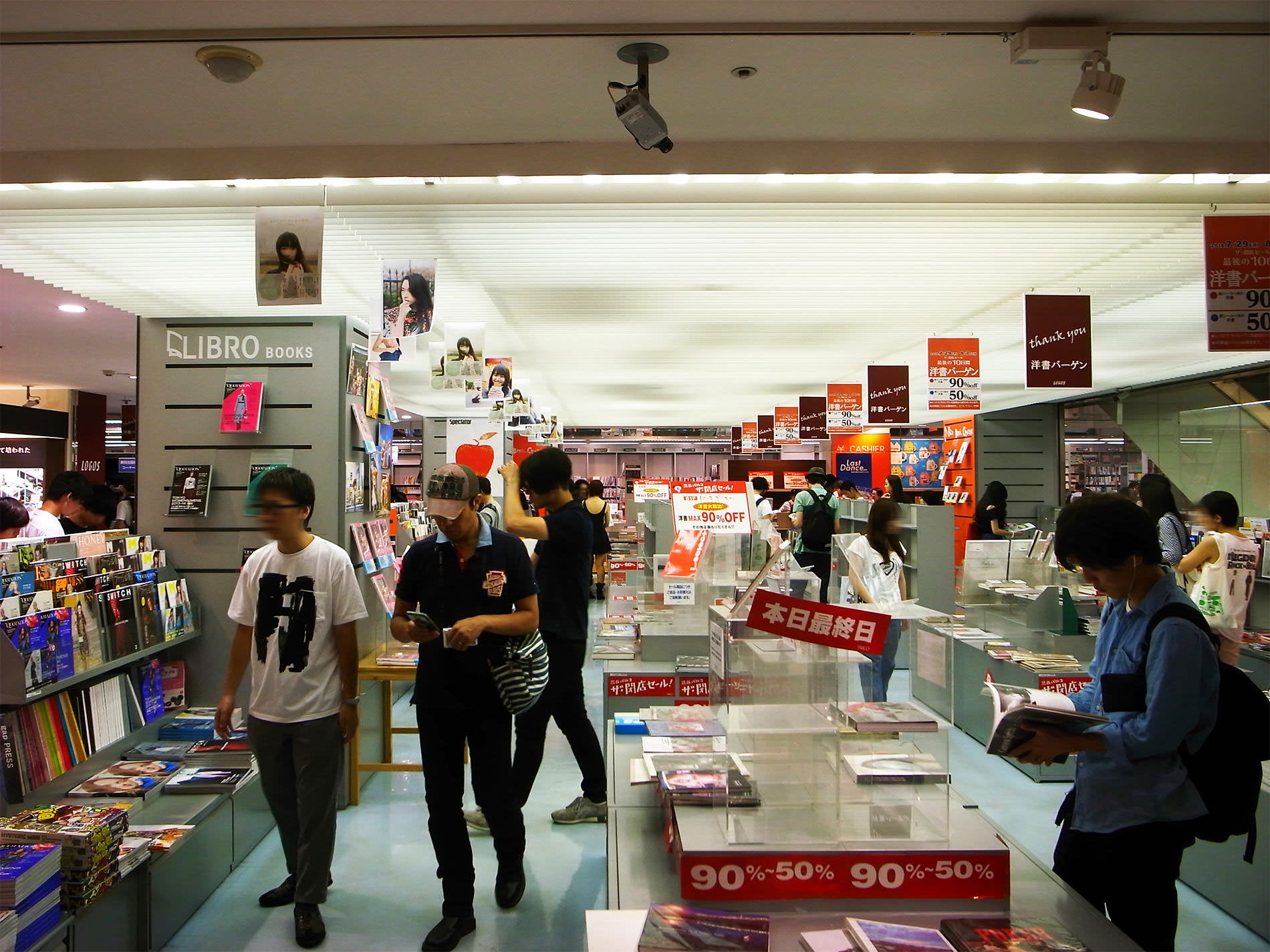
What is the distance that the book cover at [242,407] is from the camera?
435 centimetres

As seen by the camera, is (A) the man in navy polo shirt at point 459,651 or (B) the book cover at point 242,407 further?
(B) the book cover at point 242,407

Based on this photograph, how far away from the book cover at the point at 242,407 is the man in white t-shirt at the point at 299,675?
1421 millimetres

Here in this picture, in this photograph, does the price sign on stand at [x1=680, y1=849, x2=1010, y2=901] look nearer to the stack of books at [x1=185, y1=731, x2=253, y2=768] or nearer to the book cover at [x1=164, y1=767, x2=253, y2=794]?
the book cover at [x1=164, y1=767, x2=253, y2=794]

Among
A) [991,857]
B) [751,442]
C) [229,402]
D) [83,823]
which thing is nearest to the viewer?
[991,857]

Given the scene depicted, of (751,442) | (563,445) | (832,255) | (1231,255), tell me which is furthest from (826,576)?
(563,445)

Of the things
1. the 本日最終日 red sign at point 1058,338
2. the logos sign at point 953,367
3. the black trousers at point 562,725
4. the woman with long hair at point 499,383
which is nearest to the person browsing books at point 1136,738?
the black trousers at point 562,725

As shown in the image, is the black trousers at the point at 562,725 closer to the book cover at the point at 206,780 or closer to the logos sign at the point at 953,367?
the book cover at the point at 206,780

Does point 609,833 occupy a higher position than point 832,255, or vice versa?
point 832,255

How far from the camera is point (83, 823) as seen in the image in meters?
2.84

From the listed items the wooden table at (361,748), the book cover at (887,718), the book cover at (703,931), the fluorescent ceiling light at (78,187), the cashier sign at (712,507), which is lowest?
the wooden table at (361,748)

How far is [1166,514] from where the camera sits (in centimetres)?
662

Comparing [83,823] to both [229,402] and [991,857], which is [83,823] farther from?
[991,857]

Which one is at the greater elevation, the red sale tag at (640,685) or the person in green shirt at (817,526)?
the person in green shirt at (817,526)

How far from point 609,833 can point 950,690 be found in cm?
97
